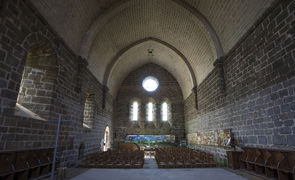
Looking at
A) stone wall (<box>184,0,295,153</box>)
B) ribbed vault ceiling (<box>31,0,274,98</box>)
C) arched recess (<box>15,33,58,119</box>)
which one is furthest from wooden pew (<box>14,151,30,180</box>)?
stone wall (<box>184,0,295,153</box>)

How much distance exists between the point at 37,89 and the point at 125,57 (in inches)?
387

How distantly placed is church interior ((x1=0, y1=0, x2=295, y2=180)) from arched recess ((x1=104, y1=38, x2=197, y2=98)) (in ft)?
0.61

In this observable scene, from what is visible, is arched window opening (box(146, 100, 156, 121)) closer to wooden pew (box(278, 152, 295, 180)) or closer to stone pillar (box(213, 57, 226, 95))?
stone pillar (box(213, 57, 226, 95))

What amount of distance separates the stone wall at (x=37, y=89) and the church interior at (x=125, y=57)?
0.03 m

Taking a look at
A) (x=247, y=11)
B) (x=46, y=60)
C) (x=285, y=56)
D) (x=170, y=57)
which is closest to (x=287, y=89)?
(x=285, y=56)

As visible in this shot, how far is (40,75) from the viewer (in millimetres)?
6969

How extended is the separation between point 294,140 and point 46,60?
28.6 feet

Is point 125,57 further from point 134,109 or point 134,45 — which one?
point 134,109

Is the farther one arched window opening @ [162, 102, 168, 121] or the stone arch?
A: arched window opening @ [162, 102, 168, 121]

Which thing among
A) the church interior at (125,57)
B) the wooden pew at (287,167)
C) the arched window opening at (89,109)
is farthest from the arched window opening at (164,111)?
the wooden pew at (287,167)

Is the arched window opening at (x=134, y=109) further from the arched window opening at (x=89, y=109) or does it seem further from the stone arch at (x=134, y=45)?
the arched window opening at (x=89, y=109)

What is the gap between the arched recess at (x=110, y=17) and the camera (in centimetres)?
941

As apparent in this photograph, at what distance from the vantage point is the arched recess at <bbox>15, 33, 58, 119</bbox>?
6.60 meters

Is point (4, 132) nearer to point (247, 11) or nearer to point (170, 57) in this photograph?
point (247, 11)
